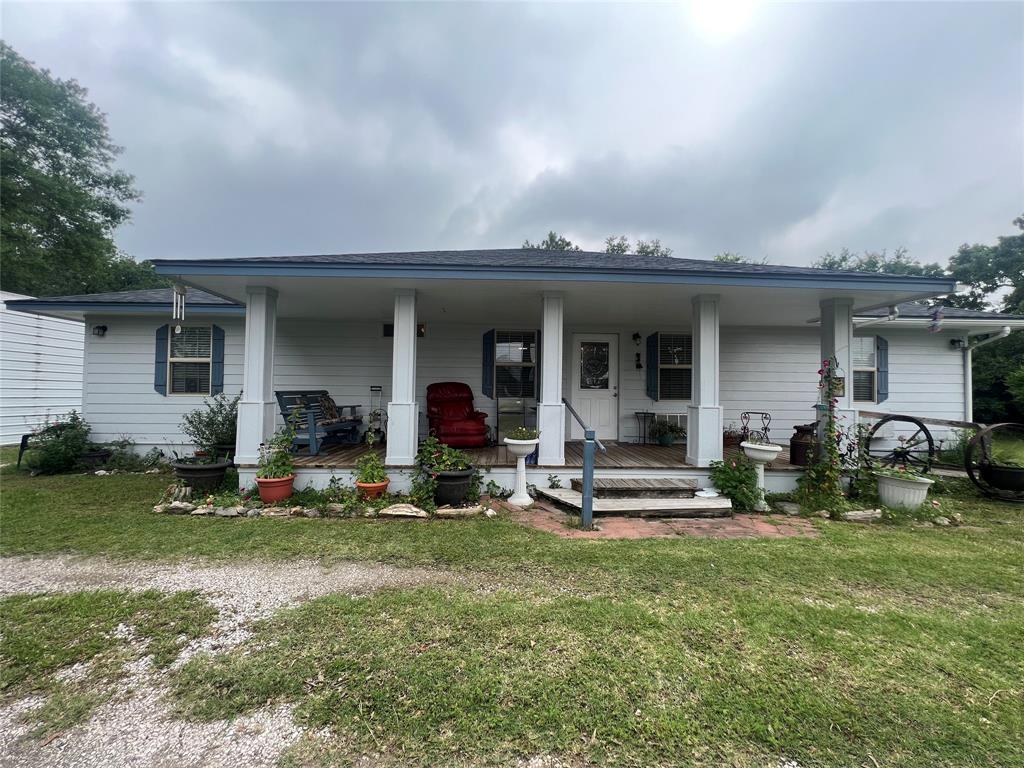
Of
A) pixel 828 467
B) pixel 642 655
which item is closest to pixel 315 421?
pixel 642 655

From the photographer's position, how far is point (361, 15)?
25.5 ft

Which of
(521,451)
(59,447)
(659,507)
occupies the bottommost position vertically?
(659,507)

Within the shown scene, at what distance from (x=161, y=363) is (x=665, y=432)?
8360 mm

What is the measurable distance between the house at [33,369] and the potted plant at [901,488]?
1285 centimetres

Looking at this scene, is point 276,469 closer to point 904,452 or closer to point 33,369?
point 904,452

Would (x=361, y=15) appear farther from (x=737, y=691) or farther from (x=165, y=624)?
(x=737, y=691)

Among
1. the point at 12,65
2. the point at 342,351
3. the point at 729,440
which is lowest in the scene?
the point at 729,440

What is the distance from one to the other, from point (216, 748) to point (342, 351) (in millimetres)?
6160

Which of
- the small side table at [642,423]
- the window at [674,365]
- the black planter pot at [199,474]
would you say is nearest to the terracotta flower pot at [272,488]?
the black planter pot at [199,474]

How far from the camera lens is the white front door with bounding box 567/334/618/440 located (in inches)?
282

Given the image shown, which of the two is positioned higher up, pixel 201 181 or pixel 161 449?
pixel 201 181

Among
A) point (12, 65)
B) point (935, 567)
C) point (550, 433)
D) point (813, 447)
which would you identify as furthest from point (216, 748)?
point (12, 65)

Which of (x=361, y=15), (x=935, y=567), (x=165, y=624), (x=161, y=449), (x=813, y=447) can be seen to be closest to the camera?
(x=165, y=624)

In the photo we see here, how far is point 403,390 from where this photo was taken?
4844 mm
